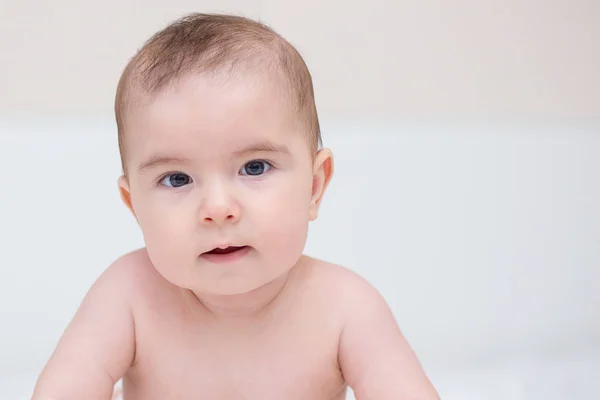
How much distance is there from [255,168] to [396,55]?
3.57 feet

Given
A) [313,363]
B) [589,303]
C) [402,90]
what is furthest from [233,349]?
[402,90]

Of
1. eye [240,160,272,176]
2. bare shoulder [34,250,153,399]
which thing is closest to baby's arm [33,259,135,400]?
bare shoulder [34,250,153,399]

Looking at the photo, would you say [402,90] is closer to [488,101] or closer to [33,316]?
[488,101]

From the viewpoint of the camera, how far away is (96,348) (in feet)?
3.30

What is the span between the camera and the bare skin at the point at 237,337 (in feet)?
3.36

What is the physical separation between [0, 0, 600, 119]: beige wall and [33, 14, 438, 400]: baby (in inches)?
34.6

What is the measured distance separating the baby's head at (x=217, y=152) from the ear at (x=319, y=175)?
0.15 ft

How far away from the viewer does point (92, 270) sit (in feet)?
5.67

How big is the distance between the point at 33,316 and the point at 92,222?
0.23 m

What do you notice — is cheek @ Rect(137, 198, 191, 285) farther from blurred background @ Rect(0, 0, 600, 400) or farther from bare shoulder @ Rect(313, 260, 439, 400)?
blurred background @ Rect(0, 0, 600, 400)

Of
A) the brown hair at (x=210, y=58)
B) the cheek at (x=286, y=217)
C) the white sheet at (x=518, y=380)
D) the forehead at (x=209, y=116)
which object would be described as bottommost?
the white sheet at (x=518, y=380)

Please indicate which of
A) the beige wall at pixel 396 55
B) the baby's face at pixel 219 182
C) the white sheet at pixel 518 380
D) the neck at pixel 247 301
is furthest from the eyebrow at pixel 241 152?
the beige wall at pixel 396 55

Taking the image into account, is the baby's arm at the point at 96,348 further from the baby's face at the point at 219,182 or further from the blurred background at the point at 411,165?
the blurred background at the point at 411,165

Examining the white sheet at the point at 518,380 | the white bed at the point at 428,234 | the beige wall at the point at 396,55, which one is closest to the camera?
the white sheet at the point at 518,380
